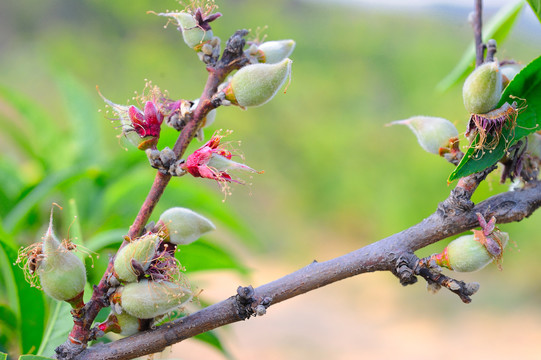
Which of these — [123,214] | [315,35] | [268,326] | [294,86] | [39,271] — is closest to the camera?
[39,271]

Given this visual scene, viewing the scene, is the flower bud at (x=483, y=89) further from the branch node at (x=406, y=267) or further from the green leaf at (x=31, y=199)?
the green leaf at (x=31, y=199)

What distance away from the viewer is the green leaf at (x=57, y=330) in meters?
0.63

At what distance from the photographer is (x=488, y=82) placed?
0.50 m

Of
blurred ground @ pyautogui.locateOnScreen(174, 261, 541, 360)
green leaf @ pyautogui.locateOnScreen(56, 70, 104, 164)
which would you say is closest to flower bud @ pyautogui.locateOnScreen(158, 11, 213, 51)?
green leaf @ pyautogui.locateOnScreen(56, 70, 104, 164)

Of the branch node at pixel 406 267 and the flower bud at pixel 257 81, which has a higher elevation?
the flower bud at pixel 257 81

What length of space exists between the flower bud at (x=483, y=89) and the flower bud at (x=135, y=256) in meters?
0.34

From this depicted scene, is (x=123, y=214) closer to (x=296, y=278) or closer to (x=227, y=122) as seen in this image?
(x=296, y=278)

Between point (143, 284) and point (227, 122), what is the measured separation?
683 centimetres

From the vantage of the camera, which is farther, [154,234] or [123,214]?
[123,214]

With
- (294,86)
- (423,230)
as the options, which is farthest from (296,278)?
(294,86)

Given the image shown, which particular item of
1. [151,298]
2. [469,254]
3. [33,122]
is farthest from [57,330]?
[33,122]

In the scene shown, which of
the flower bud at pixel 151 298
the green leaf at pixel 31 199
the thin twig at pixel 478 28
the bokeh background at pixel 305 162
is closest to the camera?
the flower bud at pixel 151 298

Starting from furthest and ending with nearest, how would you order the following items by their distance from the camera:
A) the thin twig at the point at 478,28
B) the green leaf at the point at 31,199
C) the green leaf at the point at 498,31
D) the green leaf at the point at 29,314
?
the green leaf at the point at 31,199
the green leaf at the point at 498,31
the green leaf at the point at 29,314
the thin twig at the point at 478,28

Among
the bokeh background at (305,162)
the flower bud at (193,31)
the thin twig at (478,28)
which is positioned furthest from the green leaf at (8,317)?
the thin twig at (478,28)
